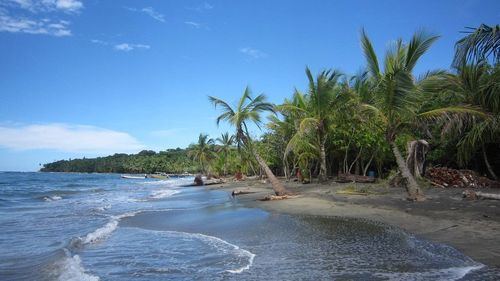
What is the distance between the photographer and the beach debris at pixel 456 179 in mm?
16859

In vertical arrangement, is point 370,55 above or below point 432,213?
above

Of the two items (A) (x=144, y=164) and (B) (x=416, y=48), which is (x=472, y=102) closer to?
(B) (x=416, y=48)

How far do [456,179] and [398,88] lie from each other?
6.36 meters

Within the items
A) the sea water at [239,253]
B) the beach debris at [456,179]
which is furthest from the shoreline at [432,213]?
the beach debris at [456,179]

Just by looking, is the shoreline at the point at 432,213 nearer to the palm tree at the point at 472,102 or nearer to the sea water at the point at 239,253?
the sea water at the point at 239,253

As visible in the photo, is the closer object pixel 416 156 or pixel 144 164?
pixel 416 156

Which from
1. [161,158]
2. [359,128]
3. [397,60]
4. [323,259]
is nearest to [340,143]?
[359,128]

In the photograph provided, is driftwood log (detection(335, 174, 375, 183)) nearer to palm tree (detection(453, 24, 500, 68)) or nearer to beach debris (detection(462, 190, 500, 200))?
beach debris (detection(462, 190, 500, 200))

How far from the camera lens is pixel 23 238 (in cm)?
1209

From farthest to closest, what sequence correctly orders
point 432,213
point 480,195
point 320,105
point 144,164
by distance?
point 144,164 → point 320,105 → point 480,195 → point 432,213

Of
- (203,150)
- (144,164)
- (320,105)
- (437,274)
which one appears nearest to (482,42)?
(437,274)

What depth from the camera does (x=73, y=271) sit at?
7543 mm

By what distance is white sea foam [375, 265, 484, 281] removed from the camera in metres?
5.75

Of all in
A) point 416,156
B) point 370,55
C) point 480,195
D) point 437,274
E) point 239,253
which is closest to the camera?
point 437,274
